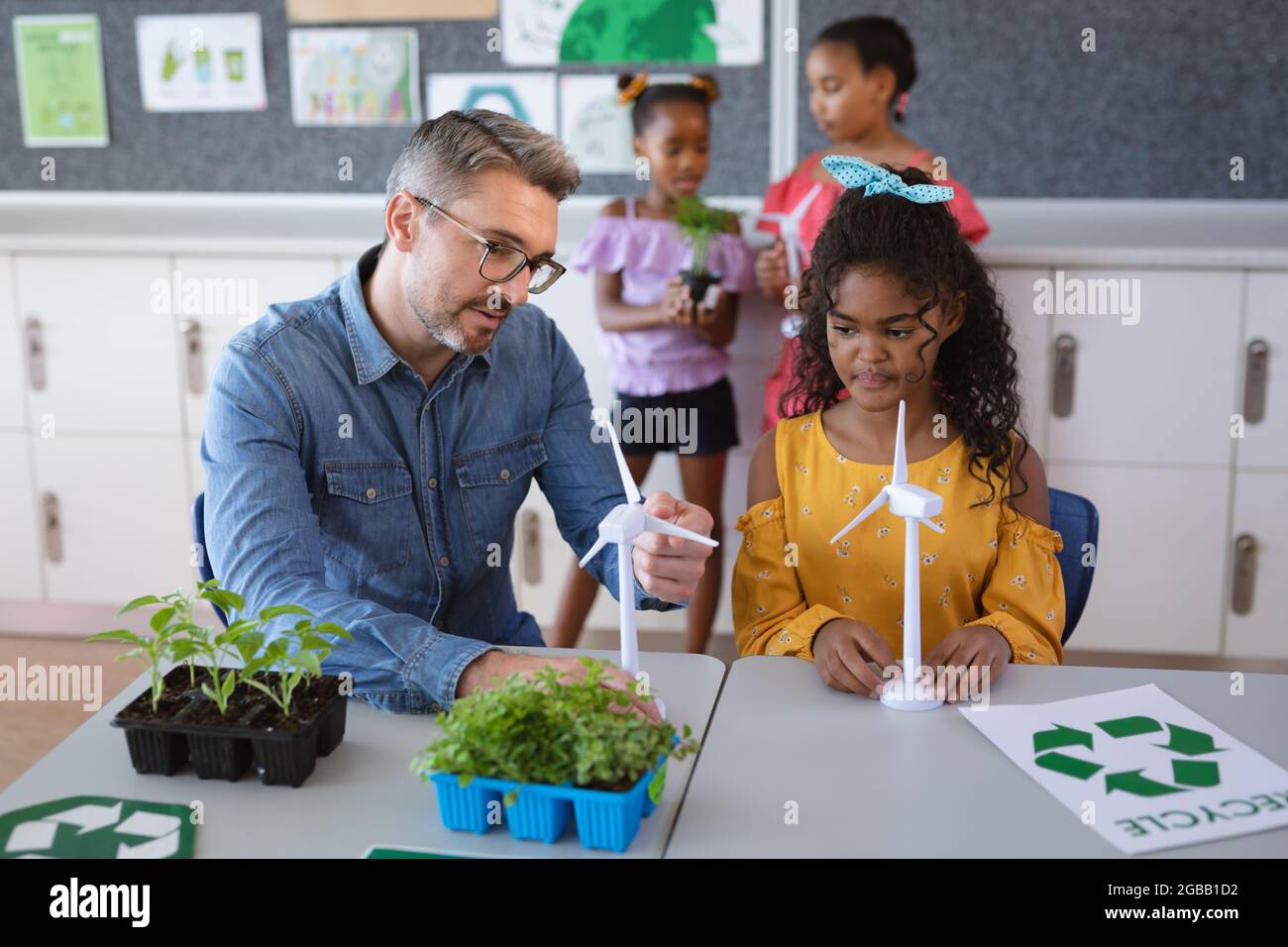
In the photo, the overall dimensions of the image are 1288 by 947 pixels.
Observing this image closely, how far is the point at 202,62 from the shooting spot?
3031mm

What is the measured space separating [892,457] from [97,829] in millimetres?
967

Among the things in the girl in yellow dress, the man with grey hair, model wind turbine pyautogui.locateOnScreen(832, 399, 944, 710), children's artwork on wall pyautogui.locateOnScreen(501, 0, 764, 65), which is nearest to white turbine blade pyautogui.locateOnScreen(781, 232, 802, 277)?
children's artwork on wall pyautogui.locateOnScreen(501, 0, 764, 65)

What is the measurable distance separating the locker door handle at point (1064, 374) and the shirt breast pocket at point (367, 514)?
5.03 ft

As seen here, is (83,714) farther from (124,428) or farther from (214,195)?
(214,195)

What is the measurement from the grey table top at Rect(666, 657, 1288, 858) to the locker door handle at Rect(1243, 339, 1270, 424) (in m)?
1.41

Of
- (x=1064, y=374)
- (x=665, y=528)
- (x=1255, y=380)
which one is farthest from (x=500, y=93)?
(x=665, y=528)

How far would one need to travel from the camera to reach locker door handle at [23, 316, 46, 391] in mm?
2828

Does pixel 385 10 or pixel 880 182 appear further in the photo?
pixel 385 10

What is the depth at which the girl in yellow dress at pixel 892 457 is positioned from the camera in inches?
59.9

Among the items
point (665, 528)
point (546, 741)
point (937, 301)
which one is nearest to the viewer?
point (546, 741)

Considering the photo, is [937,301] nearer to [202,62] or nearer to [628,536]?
[628,536]

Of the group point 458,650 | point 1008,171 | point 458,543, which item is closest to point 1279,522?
point 1008,171

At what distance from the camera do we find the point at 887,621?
158 centimetres

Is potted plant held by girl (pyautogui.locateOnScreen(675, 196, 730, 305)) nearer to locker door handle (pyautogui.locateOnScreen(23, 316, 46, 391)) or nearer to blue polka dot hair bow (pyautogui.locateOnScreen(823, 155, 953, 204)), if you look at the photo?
blue polka dot hair bow (pyautogui.locateOnScreen(823, 155, 953, 204))
